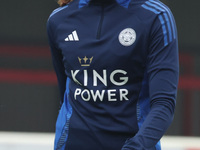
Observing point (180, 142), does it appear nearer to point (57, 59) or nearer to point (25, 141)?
point (25, 141)

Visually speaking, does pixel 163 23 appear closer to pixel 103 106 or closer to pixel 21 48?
pixel 103 106

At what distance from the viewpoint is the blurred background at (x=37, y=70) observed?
181 inches

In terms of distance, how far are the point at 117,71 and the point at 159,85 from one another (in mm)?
156

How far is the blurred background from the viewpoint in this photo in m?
4.59

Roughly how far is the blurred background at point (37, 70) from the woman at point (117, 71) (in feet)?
9.05

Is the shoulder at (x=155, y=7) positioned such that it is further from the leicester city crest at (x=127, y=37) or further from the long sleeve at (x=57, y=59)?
the long sleeve at (x=57, y=59)

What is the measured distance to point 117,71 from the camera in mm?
1777

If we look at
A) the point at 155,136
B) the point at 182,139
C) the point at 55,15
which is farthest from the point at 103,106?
the point at 182,139

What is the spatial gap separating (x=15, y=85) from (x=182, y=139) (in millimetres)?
1396

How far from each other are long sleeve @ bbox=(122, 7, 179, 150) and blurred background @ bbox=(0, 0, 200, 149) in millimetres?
2861

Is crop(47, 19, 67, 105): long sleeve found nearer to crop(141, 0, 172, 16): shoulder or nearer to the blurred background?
crop(141, 0, 172, 16): shoulder

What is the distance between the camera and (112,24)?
1.81 meters

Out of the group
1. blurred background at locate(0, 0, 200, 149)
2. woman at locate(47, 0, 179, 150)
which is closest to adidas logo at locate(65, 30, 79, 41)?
woman at locate(47, 0, 179, 150)

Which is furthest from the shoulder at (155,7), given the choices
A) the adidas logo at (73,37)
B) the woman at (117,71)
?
the adidas logo at (73,37)
